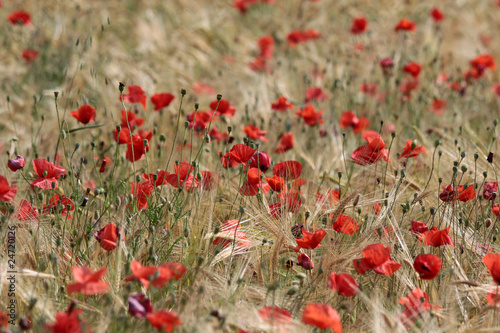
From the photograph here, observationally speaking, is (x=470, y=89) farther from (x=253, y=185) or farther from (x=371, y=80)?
(x=253, y=185)

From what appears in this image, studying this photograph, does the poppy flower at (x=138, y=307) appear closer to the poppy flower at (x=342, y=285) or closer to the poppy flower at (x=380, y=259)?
the poppy flower at (x=342, y=285)

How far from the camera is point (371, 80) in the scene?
4.15 metres

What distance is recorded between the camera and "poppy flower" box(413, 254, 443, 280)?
156cm

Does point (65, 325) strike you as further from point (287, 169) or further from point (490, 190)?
point (490, 190)

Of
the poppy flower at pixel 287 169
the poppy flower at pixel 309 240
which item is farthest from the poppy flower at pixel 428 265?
the poppy flower at pixel 287 169

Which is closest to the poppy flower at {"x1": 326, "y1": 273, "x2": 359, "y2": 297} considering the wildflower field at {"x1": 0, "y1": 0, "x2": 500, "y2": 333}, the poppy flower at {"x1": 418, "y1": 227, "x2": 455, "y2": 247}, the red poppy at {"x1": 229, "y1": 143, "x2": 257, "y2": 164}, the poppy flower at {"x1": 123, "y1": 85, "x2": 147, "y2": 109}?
the wildflower field at {"x1": 0, "y1": 0, "x2": 500, "y2": 333}

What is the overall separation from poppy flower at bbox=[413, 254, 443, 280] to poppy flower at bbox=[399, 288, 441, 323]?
0.19ft

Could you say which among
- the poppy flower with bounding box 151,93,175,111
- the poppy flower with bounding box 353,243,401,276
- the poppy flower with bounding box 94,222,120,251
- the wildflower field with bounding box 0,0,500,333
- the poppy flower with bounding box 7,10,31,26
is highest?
the poppy flower with bounding box 7,10,31,26

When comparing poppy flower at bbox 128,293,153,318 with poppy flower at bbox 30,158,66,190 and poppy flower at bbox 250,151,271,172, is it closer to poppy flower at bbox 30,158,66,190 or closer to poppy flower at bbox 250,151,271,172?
poppy flower at bbox 30,158,66,190

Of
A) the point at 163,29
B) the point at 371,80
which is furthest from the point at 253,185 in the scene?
the point at 163,29

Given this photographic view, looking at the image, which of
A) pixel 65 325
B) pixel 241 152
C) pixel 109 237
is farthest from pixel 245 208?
pixel 65 325

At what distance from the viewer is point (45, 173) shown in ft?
6.26

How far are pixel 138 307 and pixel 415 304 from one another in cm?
74

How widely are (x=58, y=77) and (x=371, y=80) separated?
7.49 feet
